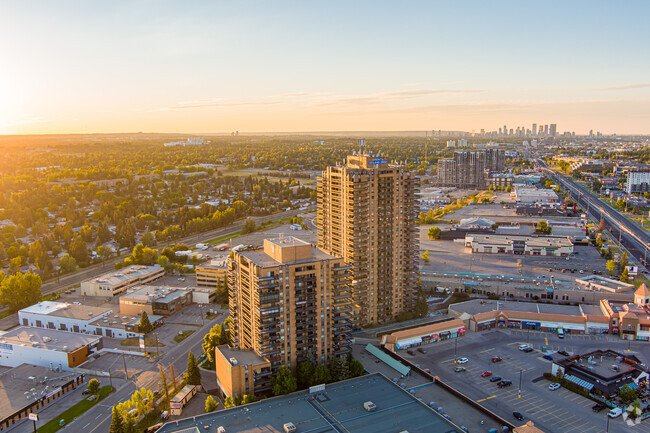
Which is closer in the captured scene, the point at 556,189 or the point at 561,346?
the point at 561,346

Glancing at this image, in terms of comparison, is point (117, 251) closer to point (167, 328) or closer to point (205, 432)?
point (167, 328)

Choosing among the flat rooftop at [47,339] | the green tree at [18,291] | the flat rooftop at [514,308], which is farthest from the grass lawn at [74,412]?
the flat rooftop at [514,308]

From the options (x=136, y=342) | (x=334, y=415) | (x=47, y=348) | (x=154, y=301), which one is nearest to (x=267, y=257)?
(x=334, y=415)

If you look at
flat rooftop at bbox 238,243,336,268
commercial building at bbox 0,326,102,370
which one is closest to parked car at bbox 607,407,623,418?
flat rooftop at bbox 238,243,336,268

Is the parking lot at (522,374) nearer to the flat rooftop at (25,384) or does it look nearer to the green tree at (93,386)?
the green tree at (93,386)

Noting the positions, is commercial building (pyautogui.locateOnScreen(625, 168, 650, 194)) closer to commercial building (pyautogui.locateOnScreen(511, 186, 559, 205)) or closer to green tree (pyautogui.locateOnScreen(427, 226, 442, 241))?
commercial building (pyautogui.locateOnScreen(511, 186, 559, 205))

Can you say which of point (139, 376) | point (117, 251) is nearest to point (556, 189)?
point (117, 251)
